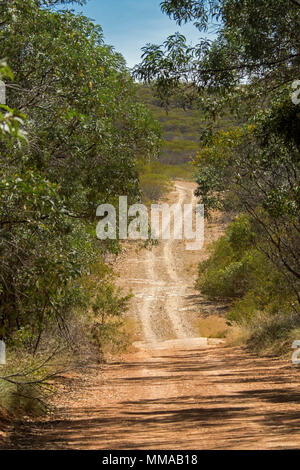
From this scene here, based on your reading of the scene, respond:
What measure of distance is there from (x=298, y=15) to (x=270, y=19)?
0.46m

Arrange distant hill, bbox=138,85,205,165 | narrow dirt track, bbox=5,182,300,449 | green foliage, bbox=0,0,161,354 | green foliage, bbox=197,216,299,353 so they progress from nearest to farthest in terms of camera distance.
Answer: green foliage, bbox=0,0,161,354 → narrow dirt track, bbox=5,182,300,449 → green foliage, bbox=197,216,299,353 → distant hill, bbox=138,85,205,165

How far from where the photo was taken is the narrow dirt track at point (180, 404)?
7855mm

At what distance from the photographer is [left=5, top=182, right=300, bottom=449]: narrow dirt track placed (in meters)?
7.86

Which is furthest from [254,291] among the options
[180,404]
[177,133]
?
[177,133]

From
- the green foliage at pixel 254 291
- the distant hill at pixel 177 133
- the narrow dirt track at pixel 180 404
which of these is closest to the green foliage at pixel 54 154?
the narrow dirt track at pixel 180 404

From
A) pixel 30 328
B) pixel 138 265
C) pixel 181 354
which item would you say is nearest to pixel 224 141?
pixel 30 328

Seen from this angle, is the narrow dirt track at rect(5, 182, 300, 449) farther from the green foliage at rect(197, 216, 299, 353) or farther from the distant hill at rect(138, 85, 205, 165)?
the distant hill at rect(138, 85, 205, 165)

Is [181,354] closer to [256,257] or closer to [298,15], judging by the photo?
[256,257]

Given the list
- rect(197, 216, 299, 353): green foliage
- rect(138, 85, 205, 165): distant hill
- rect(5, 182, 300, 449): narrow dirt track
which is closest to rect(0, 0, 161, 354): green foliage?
rect(5, 182, 300, 449): narrow dirt track

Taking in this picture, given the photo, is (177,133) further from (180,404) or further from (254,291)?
(180,404)

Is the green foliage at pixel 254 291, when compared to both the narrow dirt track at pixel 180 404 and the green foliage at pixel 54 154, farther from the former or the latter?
the green foliage at pixel 54 154

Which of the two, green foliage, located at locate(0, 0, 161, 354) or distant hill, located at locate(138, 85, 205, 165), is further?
distant hill, located at locate(138, 85, 205, 165)

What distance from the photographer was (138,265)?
1670 inches

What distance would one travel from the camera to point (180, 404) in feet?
36.0
